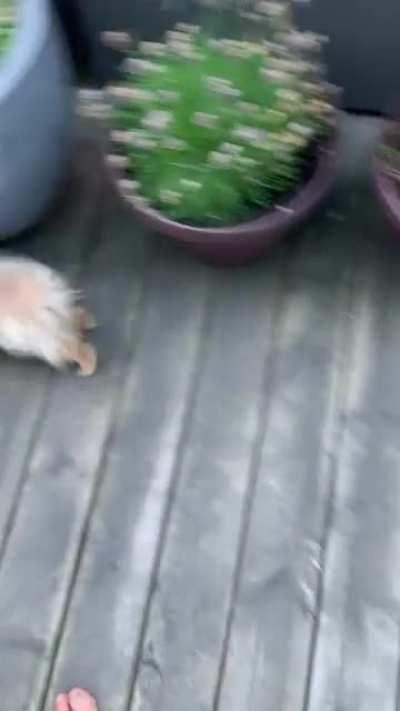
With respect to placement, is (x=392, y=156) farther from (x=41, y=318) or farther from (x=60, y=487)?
(x=60, y=487)

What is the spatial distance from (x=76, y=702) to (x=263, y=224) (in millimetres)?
673

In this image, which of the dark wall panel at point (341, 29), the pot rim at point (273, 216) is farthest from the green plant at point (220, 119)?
the dark wall panel at point (341, 29)

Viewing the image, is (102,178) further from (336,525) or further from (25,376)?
(336,525)

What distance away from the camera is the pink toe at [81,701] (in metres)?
1.54

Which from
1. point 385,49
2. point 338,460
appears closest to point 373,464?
point 338,460

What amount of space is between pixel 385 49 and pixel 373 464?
2.08ft

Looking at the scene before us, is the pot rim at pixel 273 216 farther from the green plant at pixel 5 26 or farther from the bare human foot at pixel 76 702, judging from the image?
the bare human foot at pixel 76 702

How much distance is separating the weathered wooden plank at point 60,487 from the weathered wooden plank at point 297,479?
0.23 m

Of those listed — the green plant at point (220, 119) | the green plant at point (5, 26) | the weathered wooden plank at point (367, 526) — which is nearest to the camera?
the weathered wooden plank at point (367, 526)

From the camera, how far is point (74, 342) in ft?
5.77

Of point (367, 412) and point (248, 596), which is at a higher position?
point (367, 412)

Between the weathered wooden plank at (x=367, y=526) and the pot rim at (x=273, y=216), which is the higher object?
the pot rim at (x=273, y=216)

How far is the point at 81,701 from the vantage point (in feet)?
5.05

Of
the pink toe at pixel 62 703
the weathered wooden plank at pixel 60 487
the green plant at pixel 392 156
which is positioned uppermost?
the green plant at pixel 392 156
